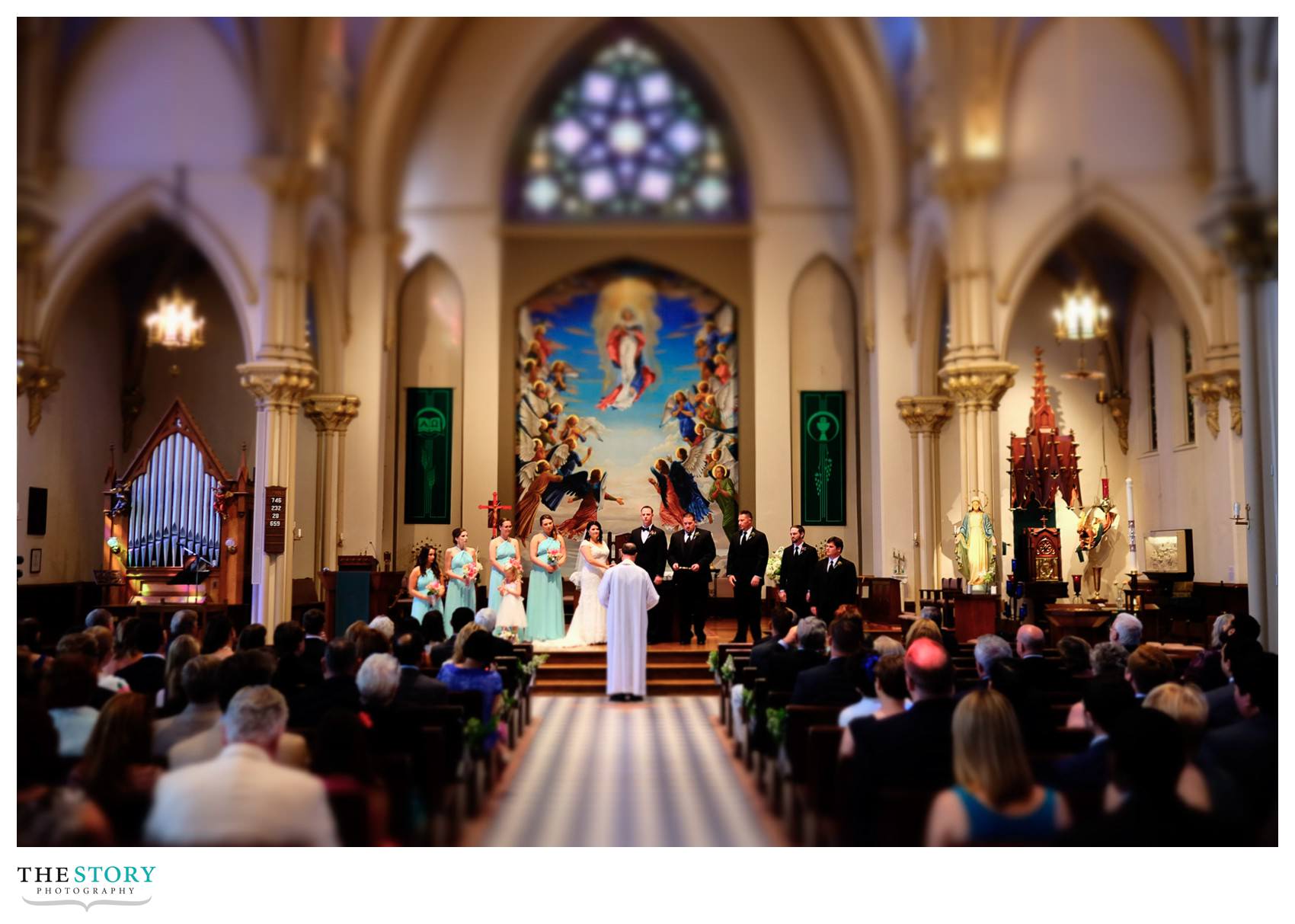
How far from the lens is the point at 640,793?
5.75 metres

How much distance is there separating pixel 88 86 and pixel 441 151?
11.1 metres

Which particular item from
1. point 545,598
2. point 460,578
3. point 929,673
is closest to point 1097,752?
point 929,673

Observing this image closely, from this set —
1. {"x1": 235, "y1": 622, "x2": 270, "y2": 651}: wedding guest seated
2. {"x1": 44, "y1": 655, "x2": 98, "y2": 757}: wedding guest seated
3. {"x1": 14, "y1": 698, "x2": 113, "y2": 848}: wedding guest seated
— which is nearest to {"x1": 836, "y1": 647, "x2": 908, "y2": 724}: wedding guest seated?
{"x1": 14, "y1": 698, "x2": 113, "y2": 848}: wedding guest seated

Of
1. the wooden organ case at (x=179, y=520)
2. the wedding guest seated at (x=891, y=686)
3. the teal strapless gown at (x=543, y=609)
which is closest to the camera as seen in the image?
the wedding guest seated at (x=891, y=686)

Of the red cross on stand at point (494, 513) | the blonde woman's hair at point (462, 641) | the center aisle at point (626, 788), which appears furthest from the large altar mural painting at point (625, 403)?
the blonde woman's hair at point (462, 641)

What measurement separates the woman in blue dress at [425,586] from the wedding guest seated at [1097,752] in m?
7.78

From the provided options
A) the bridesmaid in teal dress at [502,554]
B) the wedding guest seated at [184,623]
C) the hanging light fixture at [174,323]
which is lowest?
the wedding guest seated at [184,623]

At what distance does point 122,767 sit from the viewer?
367cm

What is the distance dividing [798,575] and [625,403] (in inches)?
269

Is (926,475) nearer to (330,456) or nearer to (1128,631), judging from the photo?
(330,456)

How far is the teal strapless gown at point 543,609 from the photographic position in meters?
11.5

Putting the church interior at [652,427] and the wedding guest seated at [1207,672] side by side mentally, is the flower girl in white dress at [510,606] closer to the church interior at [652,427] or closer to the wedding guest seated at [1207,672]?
the church interior at [652,427]

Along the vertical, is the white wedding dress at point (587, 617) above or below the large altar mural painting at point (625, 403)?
below
